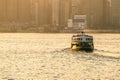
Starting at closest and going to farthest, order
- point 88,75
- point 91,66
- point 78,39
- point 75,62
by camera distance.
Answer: point 88,75 → point 91,66 → point 75,62 → point 78,39

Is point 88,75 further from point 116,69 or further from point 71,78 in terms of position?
point 116,69

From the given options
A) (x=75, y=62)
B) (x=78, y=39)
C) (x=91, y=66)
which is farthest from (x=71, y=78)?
(x=78, y=39)

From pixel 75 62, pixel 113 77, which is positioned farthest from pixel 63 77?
pixel 75 62

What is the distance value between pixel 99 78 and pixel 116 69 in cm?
642

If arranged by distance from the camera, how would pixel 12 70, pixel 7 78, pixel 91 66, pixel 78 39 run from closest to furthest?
pixel 7 78
pixel 12 70
pixel 91 66
pixel 78 39

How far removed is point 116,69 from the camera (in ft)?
118

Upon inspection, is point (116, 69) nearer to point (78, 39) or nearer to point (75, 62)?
point (75, 62)

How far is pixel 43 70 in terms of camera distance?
3462cm

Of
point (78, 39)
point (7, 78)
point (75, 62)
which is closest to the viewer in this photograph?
point (7, 78)

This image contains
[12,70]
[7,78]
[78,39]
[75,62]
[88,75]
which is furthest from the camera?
[78,39]

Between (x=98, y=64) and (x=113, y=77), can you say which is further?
(x=98, y=64)

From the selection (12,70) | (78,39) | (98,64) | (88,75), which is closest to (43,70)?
(12,70)

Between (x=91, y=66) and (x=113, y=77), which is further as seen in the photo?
(x=91, y=66)

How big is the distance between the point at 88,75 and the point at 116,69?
5.17 m
